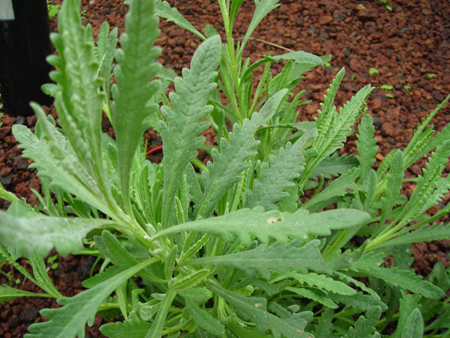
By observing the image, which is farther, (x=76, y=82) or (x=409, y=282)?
(x=409, y=282)

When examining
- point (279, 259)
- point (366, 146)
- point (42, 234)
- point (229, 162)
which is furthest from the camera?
point (366, 146)

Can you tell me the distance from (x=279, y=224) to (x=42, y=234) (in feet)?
1.17

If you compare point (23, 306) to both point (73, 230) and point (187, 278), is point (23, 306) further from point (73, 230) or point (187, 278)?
point (73, 230)

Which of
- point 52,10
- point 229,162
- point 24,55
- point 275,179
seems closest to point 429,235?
point 275,179

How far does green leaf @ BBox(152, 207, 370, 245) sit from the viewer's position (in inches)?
23.2

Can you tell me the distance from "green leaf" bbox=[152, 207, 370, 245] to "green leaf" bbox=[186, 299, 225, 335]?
0.31 metres

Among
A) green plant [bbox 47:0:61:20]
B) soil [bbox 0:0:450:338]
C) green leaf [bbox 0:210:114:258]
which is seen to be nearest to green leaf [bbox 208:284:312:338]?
green leaf [bbox 0:210:114:258]

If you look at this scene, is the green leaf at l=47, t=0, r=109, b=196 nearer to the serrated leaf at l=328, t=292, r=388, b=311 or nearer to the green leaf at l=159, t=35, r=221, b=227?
the green leaf at l=159, t=35, r=221, b=227

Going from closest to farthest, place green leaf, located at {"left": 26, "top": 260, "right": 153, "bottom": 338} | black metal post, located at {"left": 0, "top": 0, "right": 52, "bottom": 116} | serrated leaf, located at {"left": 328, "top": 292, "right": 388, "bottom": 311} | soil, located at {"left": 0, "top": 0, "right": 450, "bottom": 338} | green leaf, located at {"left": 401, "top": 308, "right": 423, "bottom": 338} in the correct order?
green leaf, located at {"left": 26, "top": 260, "right": 153, "bottom": 338} → green leaf, located at {"left": 401, "top": 308, "right": 423, "bottom": 338} → serrated leaf, located at {"left": 328, "top": 292, "right": 388, "bottom": 311} → black metal post, located at {"left": 0, "top": 0, "right": 52, "bottom": 116} → soil, located at {"left": 0, "top": 0, "right": 450, "bottom": 338}

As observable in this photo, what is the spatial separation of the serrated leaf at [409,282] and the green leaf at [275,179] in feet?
1.53

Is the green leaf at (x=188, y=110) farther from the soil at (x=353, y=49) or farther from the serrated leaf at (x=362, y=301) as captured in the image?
the soil at (x=353, y=49)

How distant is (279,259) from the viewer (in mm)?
788

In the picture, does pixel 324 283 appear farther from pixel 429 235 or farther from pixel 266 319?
pixel 429 235

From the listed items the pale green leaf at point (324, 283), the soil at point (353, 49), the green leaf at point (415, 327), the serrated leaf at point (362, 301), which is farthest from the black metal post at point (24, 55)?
the green leaf at point (415, 327)
